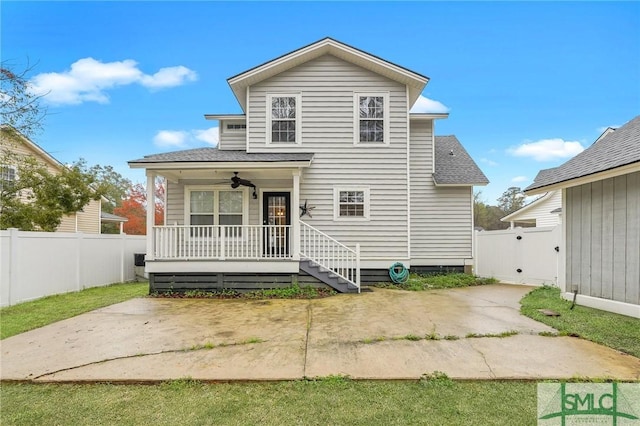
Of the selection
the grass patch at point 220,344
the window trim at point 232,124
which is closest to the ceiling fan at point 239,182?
the window trim at point 232,124

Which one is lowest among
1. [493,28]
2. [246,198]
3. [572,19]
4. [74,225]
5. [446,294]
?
[446,294]

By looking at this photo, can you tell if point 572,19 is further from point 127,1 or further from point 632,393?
point 127,1

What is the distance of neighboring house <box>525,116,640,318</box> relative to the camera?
17.4 feet

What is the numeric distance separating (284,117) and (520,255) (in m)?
8.58

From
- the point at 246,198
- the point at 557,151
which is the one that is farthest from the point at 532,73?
the point at 557,151

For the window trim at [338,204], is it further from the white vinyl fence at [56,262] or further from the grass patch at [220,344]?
the white vinyl fence at [56,262]

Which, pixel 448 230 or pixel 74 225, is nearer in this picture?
pixel 448 230

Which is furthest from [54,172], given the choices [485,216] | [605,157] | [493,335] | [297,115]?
[485,216]

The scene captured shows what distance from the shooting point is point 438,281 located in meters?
9.60

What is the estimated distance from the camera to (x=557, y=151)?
120 feet

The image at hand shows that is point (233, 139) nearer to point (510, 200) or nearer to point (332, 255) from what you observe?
point (332, 255)

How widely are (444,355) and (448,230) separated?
7847mm

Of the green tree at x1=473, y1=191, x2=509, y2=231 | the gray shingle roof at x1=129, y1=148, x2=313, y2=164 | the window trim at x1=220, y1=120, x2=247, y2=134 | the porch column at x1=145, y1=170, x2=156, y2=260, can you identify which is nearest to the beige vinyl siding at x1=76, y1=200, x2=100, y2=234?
the window trim at x1=220, y1=120, x2=247, y2=134

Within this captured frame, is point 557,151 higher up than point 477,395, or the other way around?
point 557,151
